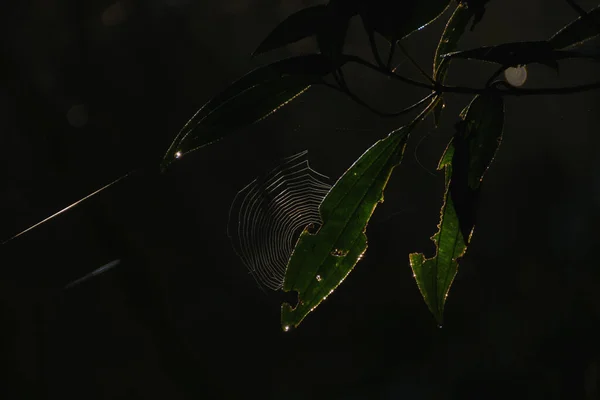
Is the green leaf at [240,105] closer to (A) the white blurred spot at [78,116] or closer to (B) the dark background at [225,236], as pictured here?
(B) the dark background at [225,236]

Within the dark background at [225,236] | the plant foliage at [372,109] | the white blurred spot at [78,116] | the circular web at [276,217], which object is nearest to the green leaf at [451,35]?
the plant foliage at [372,109]

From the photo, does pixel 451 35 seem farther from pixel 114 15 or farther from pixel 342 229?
pixel 114 15

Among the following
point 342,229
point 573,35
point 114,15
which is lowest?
point 342,229

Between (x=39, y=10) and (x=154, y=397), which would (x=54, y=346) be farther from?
(x=39, y=10)

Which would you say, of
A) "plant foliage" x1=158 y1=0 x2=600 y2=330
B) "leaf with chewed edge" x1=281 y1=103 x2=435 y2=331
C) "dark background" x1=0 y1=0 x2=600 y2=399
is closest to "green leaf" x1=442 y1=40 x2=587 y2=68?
"plant foliage" x1=158 y1=0 x2=600 y2=330

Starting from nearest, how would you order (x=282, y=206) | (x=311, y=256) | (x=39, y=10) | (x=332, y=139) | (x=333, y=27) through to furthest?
(x=333, y=27) → (x=311, y=256) → (x=282, y=206) → (x=332, y=139) → (x=39, y=10)

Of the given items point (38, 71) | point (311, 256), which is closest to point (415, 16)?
point (311, 256)

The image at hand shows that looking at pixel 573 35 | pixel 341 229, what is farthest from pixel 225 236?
pixel 573 35

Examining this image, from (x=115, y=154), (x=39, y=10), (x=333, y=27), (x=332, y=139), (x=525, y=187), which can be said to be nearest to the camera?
(x=333, y=27)
